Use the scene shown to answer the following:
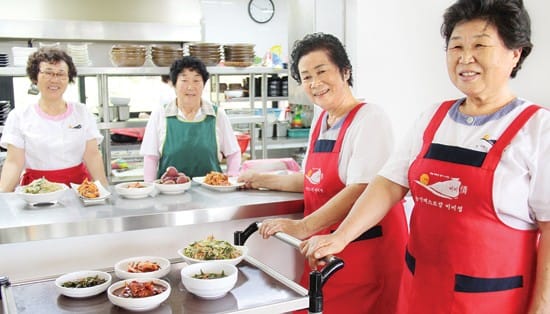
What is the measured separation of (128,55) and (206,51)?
0.72m

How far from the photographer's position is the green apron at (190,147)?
12.6 feet

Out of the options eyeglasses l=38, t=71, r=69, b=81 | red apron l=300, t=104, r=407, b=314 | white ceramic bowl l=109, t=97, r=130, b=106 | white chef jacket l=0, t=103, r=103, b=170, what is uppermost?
eyeglasses l=38, t=71, r=69, b=81

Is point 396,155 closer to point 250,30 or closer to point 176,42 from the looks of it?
point 176,42

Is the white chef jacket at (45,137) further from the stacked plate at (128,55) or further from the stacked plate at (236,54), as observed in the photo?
the stacked plate at (236,54)

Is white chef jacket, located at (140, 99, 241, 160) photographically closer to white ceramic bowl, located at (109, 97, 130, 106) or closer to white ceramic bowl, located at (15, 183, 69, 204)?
white ceramic bowl, located at (15, 183, 69, 204)

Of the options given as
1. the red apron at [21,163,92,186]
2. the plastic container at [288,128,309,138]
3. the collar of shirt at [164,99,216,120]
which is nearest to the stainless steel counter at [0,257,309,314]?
the red apron at [21,163,92,186]

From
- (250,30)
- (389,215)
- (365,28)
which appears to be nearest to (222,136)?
(365,28)

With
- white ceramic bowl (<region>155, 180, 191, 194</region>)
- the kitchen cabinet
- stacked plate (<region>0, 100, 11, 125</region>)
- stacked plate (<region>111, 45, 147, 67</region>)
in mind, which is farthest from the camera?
the kitchen cabinet

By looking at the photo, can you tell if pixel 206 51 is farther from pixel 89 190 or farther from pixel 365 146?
pixel 365 146

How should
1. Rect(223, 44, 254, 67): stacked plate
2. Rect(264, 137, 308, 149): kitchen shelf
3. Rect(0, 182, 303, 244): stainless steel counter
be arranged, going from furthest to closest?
Rect(264, 137, 308, 149): kitchen shelf → Rect(223, 44, 254, 67): stacked plate → Rect(0, 182, 303, 244): stainless steel counter

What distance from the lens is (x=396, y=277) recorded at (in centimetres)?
244

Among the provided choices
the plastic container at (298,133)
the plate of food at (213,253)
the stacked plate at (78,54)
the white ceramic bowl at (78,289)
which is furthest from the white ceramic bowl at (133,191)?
the plastic container at (298,133)

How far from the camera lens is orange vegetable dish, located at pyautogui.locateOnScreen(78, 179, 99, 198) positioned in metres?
2.58

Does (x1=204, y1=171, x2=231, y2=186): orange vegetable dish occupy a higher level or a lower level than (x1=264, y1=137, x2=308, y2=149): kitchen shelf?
higher
